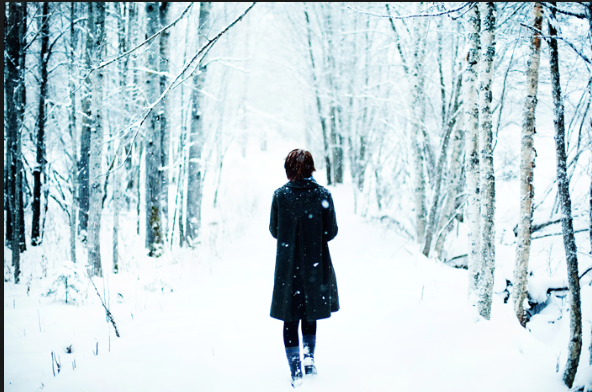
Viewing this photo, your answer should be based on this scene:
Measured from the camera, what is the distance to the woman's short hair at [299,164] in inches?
98.7

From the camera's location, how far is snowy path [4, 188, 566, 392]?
2.72 metres

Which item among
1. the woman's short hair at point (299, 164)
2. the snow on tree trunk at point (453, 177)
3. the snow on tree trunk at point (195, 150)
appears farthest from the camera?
the snow on tree trunk at point (195, 150)

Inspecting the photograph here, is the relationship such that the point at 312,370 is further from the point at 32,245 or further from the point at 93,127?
the point at 32,245

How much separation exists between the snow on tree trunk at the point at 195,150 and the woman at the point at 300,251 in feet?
18.9

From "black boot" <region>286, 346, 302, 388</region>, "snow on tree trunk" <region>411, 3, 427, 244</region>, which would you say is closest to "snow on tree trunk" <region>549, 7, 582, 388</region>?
"black boot" <region>286, 346, 302, 388</region>

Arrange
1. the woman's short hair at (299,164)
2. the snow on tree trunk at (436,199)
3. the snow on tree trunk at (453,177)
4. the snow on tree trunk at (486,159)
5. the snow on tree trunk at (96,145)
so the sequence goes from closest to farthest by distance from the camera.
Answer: the woman's short hair at (299,164), the snow on tree trunk at (486,159), the snow on tree trunk at (96,145), the snow on tree trunk at (453,177), the snow on tree trunk at (436,199)

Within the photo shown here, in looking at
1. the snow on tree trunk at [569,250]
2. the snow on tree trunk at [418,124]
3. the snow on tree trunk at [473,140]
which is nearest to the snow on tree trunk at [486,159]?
the snow on tree trunk at [473,140]

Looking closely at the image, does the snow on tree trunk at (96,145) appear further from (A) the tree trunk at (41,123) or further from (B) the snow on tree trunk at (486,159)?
(B) the snow on tree trunk at (486,159)

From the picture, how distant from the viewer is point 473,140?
12.3ft

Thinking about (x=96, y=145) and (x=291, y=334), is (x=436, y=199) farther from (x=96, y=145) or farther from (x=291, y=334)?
(x=96, y=145)

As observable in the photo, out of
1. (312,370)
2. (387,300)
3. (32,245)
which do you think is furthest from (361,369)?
(32,245)

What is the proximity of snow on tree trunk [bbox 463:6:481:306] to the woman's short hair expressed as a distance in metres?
2.21

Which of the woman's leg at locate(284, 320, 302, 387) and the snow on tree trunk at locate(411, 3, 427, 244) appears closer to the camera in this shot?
the woman's leg at locate(284, 320, 302, 387)

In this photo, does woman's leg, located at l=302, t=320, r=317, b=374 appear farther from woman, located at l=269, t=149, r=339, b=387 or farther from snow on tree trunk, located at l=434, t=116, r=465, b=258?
snow on tree trunk, located at l=434, t=116, r=465, b=258
